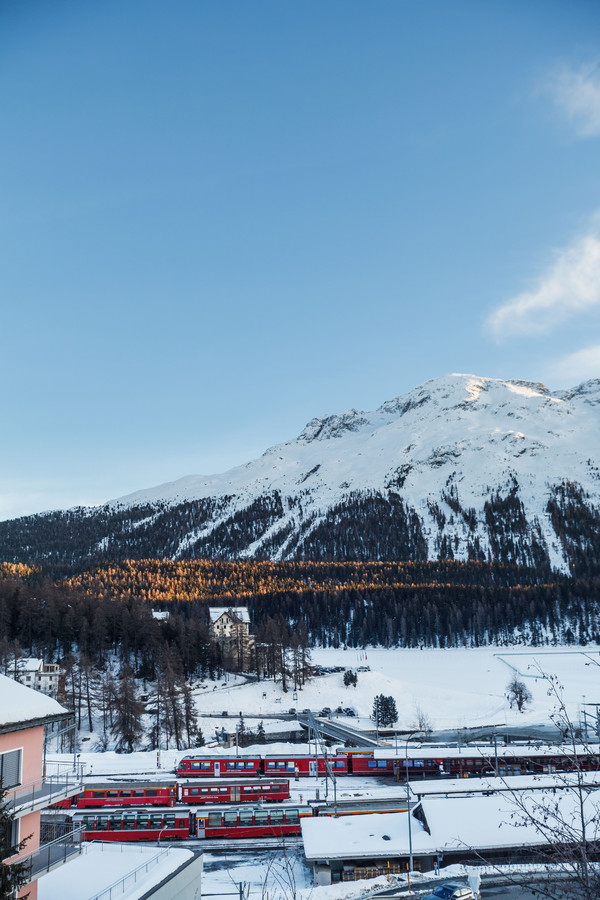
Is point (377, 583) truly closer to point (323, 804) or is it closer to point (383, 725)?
point (383, 725)

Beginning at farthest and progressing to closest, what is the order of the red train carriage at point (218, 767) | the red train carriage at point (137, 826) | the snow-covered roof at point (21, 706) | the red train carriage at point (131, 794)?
the red train carriage at point (218, 767) < the red train carriage at point (131, 794) < the red train carriage at point (137, 826) < the snow-covered roof at point (21, 706)

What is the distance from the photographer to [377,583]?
595 feet

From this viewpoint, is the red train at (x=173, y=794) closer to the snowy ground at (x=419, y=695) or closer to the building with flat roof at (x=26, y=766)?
the snowy ground at (x=419, y=695)

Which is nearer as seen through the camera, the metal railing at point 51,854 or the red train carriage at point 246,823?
the metal railing at point 51,854

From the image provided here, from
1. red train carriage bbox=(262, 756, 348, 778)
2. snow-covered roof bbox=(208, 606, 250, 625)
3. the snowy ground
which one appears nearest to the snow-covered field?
the snowy ground

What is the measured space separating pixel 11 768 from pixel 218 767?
39.8 metres

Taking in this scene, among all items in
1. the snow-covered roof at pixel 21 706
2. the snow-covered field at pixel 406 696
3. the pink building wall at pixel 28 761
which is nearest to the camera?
the snow-covered roof at pixel 21 706

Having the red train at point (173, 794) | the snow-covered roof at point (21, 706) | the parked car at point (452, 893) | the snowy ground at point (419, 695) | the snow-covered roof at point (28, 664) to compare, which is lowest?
the snowy ground at point (419, 695)

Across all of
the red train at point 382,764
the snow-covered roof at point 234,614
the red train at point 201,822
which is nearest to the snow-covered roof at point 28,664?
the red train at point 382,764

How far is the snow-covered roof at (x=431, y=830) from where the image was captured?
34094 millimetres

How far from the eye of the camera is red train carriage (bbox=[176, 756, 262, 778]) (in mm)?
51438

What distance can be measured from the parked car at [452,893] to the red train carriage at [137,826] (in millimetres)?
21159

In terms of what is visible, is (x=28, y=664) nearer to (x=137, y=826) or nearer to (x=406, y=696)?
(x=137, y=826)

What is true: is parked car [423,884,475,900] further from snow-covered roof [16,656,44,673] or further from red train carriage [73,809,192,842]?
snow-covered roof [16,656,44,673]
